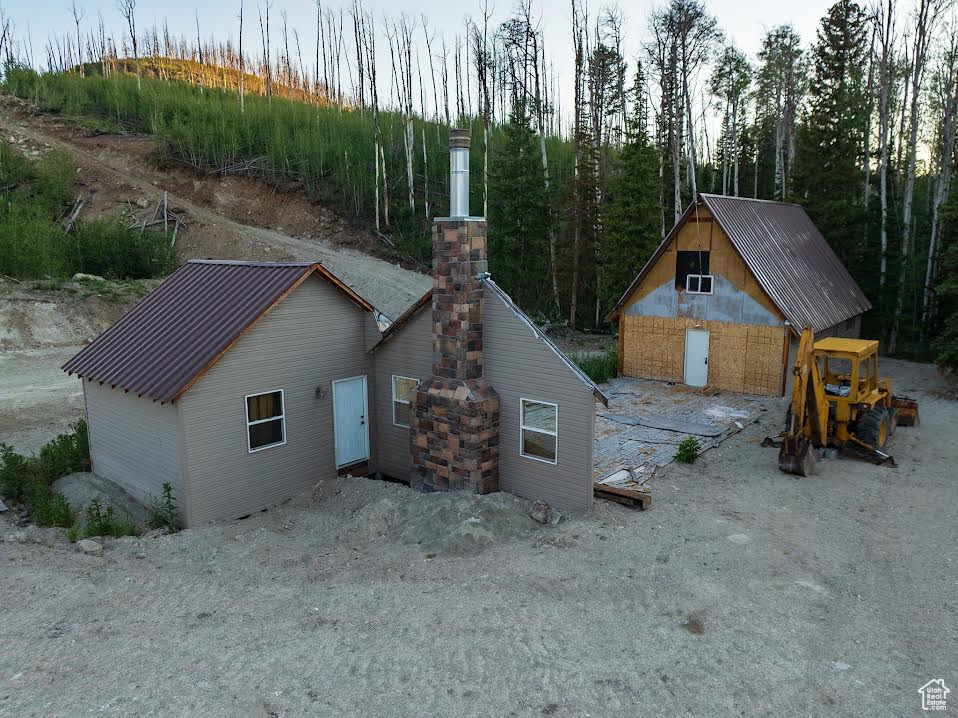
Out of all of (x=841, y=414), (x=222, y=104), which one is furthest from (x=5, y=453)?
(x=222, y=104)

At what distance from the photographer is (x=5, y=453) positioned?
14070 mm

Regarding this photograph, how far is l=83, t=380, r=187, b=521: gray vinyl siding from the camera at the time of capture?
11867 mm

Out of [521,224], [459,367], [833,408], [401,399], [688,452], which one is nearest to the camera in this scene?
[459,367]

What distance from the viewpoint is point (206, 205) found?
140 feet

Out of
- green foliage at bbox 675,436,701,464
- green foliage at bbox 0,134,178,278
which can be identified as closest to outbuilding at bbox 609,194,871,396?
green foliage at bbox 675,436,701,464

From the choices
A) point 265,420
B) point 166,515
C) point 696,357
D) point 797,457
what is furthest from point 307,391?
point 696,357

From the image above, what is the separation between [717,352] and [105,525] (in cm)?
1681

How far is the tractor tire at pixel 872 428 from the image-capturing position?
15.1 metres

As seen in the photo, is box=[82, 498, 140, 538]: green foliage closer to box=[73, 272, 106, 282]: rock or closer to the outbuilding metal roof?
the outbuilding metal roof

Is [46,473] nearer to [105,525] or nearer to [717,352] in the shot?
[105,525]

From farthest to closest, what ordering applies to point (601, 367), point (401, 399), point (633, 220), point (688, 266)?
point (633, 220)
point (601, 367)
point (688, 266)
point (401, 399)

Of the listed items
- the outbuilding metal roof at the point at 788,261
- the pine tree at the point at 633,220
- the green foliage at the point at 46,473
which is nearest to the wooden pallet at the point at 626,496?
the green foliage at the point at 46,473

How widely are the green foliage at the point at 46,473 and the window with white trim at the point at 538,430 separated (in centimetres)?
796

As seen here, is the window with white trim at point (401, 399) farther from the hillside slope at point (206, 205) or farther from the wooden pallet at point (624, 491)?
the hillside slope at point (206, 205)
